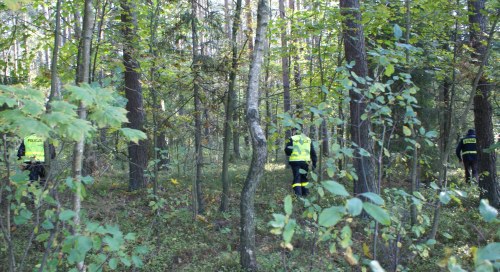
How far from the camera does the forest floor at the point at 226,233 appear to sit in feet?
19.5

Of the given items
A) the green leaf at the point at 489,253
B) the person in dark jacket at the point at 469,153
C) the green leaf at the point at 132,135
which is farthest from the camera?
the person in dark jacket at the point at 469,153

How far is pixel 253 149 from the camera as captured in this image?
5.32m

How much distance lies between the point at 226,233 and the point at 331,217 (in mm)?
5911

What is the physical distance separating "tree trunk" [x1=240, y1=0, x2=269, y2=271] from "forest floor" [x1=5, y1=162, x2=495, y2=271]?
0.34 m

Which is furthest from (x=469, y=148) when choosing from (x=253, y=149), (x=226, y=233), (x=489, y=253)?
(x=489, y=253)

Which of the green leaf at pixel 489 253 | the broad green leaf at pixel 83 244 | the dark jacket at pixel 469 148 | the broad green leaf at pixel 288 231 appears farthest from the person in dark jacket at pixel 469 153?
the broad green leaf at pixel 83 244

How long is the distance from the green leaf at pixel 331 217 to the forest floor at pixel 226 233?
228cm

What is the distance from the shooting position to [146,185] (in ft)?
31.6

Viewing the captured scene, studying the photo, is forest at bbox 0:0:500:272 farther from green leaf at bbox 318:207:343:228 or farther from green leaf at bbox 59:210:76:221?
green leaf at bbox 318:207:343:228

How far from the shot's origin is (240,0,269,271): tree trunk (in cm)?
Answer: 524

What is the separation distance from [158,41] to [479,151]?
893 cm

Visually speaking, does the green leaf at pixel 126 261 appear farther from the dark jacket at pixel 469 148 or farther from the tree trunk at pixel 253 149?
the dark jacket at pixel 469 148

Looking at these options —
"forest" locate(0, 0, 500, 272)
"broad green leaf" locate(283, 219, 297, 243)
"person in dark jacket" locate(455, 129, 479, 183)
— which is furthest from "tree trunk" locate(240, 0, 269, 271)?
"person in dark jacket" locate(455, 129, 479, 183)

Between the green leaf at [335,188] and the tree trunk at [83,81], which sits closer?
the green leaf at [335,188]
